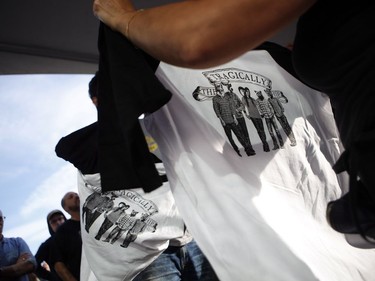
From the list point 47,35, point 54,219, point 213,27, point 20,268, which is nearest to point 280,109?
point 213,27

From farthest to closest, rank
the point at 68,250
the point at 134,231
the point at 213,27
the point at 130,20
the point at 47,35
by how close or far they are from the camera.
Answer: the point at 68,250, the point at 47,35, the point at 134,231, the point at 130,20, the point at 213,27

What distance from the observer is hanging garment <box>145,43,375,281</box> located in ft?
2.92

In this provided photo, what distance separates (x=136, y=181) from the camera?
79 cm

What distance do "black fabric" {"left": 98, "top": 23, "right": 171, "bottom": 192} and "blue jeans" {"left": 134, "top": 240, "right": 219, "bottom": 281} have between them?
75 cm

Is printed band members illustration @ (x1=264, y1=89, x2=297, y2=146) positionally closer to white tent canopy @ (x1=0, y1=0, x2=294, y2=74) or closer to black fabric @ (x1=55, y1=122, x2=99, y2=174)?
black fabric @ (x1=55, y1=122, x2=99, y2=174)

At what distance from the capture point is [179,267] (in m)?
1.49

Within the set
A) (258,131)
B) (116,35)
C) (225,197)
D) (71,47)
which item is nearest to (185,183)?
(225,197)

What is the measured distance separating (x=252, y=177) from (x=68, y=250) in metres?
1.84

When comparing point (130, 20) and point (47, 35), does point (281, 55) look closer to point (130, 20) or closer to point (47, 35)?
point (130, 20)

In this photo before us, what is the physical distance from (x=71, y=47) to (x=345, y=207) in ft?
7.56

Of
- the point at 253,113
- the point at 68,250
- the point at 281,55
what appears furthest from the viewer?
the point at 68,250

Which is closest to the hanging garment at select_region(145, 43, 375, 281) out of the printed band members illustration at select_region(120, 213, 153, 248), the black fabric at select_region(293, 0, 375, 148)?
the black fabric at select_region(293, 0, 375, 148)

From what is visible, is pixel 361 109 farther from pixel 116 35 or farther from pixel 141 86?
pixel 116 35

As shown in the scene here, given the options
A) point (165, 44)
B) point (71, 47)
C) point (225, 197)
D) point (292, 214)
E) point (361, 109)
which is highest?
point (71, 47)
